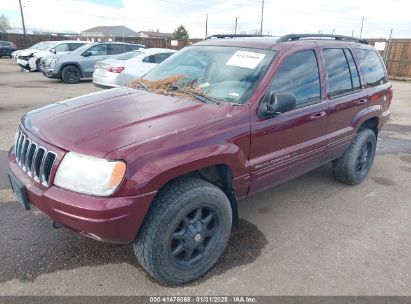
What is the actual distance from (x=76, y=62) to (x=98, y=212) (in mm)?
13060

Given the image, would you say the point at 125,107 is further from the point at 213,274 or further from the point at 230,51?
the point at 213,274

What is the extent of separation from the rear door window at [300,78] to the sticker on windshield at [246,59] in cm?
22

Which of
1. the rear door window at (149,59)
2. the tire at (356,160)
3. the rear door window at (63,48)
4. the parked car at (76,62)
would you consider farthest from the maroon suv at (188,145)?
the rear door window at (63,48)

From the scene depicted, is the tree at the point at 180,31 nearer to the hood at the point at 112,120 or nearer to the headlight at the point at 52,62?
the headlight at the point at 52,62

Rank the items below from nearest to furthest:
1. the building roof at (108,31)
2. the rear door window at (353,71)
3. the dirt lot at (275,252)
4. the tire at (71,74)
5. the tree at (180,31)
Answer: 1. the dirt lot at (275,252)
2. the rear door window at (353,71)
3. the tire at (71,74)
4. the tree at (180,31)
5. the building roof at (108,31)

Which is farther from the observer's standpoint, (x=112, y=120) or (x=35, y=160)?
(x=112, y=120)

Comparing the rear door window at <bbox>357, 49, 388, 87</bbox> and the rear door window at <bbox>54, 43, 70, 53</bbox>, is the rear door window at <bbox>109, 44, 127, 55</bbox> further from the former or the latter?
the rear door window at <bbox>357, 49, 388, 87</bbox>

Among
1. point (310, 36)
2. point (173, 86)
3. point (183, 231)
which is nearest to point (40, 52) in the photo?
point (173, 86)

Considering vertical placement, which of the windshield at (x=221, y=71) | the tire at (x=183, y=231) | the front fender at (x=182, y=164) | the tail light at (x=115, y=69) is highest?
the windshield at (x=221, y=71)

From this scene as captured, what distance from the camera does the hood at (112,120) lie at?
2.37m

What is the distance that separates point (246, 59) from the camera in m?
3.25

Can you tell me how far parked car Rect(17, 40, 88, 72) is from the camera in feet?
53.2

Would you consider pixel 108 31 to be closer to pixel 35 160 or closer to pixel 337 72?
pixel 337 72

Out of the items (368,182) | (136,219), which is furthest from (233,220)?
(368,182)
